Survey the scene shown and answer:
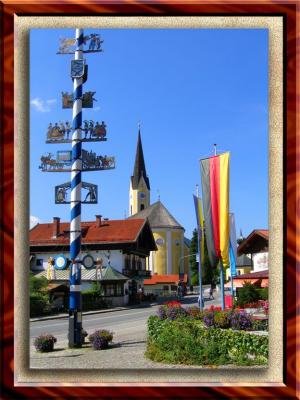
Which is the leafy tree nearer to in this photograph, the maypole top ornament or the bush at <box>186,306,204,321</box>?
the bush at <box>186,306,204,321</box>

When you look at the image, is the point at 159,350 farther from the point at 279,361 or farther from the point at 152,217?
the point at 152,217

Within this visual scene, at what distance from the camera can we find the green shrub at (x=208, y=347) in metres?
12.1

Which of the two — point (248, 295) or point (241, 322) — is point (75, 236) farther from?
point (248, 295)

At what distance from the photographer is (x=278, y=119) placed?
26.1 ft

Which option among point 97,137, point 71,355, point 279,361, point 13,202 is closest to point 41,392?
point 13,202

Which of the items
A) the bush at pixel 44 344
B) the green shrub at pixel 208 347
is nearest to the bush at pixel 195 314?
the green shrub at pixel 208 347

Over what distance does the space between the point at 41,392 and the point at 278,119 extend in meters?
4.98

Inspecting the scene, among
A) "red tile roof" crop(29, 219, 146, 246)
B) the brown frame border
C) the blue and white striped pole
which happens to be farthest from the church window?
the brown frame border

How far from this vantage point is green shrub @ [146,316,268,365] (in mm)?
12102

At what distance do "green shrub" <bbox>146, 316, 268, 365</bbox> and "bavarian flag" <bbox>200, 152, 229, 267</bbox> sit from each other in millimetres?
2238

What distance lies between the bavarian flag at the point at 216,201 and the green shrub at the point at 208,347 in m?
2.24

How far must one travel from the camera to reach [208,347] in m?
12.5

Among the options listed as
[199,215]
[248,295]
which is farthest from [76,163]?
[248,295]

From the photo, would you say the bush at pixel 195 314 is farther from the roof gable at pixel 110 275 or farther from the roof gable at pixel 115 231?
the roof gable at pixel 110 275
